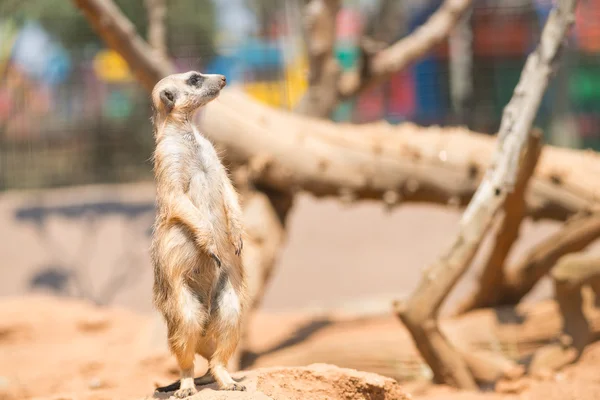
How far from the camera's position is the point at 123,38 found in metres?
6.17

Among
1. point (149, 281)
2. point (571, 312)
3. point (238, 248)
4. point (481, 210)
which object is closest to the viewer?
point (238, 248)

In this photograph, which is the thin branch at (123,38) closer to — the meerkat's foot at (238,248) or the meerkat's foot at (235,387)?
the meerkat's foot at (238,248)

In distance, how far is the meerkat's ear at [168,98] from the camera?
314 centimetres

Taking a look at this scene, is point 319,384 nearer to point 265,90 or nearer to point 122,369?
point 122,369

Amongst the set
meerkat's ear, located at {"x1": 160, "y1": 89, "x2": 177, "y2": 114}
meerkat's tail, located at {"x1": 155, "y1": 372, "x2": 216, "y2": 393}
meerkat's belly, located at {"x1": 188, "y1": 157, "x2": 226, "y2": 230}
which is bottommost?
meerkat's tail, located at {"x1": 155, "y1": 372, "x2": 216, "y2": 393}

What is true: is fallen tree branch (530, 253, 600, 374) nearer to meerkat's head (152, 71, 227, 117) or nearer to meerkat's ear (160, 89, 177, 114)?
meerkat's head (152, 71, 227, 117)

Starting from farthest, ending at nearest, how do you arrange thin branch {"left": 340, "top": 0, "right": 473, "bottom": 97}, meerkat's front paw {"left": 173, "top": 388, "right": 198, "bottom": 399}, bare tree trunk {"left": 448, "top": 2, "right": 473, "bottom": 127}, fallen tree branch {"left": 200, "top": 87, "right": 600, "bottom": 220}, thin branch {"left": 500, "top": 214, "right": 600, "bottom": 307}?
bare tree trunk {"left": 448, "top": 2, "right": 473, "bottom": 127}, thin branch {"left": 340, "top": 0, "right": 473, "bottom": 97}, fallen tree branch {"left": 200, "top": 87, "right": 600, "bottom": 220}, thin branch {"left": 500, "top": 214, "right": 600, "bottom": 307}, meerkat's front paw {"left": 173, "top": 388, "right": 198, "bottom": 399}

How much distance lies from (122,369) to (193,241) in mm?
3241

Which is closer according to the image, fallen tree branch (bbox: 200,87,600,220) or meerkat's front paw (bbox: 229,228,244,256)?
meerkat's front paw (bbox: 229,228,244,256)

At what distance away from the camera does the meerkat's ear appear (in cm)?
314

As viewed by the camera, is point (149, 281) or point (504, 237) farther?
point (149, 281)

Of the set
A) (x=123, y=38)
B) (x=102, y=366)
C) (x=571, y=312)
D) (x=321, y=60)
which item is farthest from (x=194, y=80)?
(x=321, y=60)

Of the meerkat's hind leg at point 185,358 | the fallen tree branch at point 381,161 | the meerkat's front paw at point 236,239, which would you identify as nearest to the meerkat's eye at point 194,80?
the meerkat's front paw at point 236,239

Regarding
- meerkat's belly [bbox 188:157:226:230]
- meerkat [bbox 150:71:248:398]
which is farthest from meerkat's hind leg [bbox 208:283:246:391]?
meerkat's belly [bbox 188:157:226:230]
